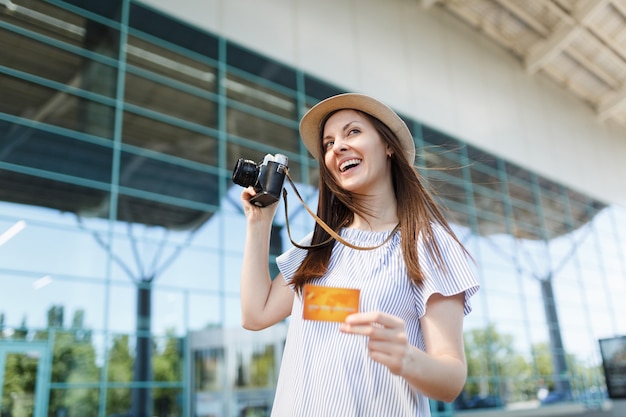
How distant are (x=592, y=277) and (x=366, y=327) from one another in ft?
69.5

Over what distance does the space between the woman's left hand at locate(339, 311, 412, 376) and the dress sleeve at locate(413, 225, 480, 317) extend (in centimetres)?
31

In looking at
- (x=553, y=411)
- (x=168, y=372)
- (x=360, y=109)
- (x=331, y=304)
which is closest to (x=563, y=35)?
(x=553, y=411)

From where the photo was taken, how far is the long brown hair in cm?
135

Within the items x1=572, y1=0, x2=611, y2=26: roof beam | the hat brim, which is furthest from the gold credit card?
x1=572, y1=0, x2=611, y2=26: roof beam

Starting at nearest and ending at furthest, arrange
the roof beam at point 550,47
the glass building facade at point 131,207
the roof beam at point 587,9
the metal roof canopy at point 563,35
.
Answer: the glass building facade at point 131,207
the roof beam at point 587,9
the metal roof canopy at point 563,35
the roof beam at point 550,47

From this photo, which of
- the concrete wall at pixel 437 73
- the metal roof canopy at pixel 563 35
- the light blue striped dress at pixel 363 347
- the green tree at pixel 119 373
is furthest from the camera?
the metal roof canopy at pixel 563 35

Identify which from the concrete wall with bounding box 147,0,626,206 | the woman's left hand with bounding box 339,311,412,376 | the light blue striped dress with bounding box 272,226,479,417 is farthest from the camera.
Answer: the concrete wall with bounding box 147,0,626,206

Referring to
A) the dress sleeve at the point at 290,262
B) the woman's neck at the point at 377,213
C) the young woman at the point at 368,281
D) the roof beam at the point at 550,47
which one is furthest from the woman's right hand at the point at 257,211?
the roof beam at the point at 550,47

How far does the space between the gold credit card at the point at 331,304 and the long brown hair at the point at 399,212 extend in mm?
252

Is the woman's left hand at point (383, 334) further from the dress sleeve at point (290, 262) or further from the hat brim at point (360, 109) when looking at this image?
the hat brim at point (360, 109)

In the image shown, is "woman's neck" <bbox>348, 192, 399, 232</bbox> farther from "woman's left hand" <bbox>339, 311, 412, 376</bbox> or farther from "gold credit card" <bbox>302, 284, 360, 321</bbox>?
"woman's left hand" <bbox>339, 311, 412, 376</bbox>

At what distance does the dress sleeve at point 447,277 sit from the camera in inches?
49.7

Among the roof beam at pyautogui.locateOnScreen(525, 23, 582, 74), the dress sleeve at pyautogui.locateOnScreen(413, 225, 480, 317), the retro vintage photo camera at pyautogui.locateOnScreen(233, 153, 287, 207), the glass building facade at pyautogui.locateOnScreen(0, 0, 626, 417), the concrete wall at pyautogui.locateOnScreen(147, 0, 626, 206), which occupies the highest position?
the roof beam at pyautogui.locateOnScreen(525, 23, 582, 74)

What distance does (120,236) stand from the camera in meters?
8.75
